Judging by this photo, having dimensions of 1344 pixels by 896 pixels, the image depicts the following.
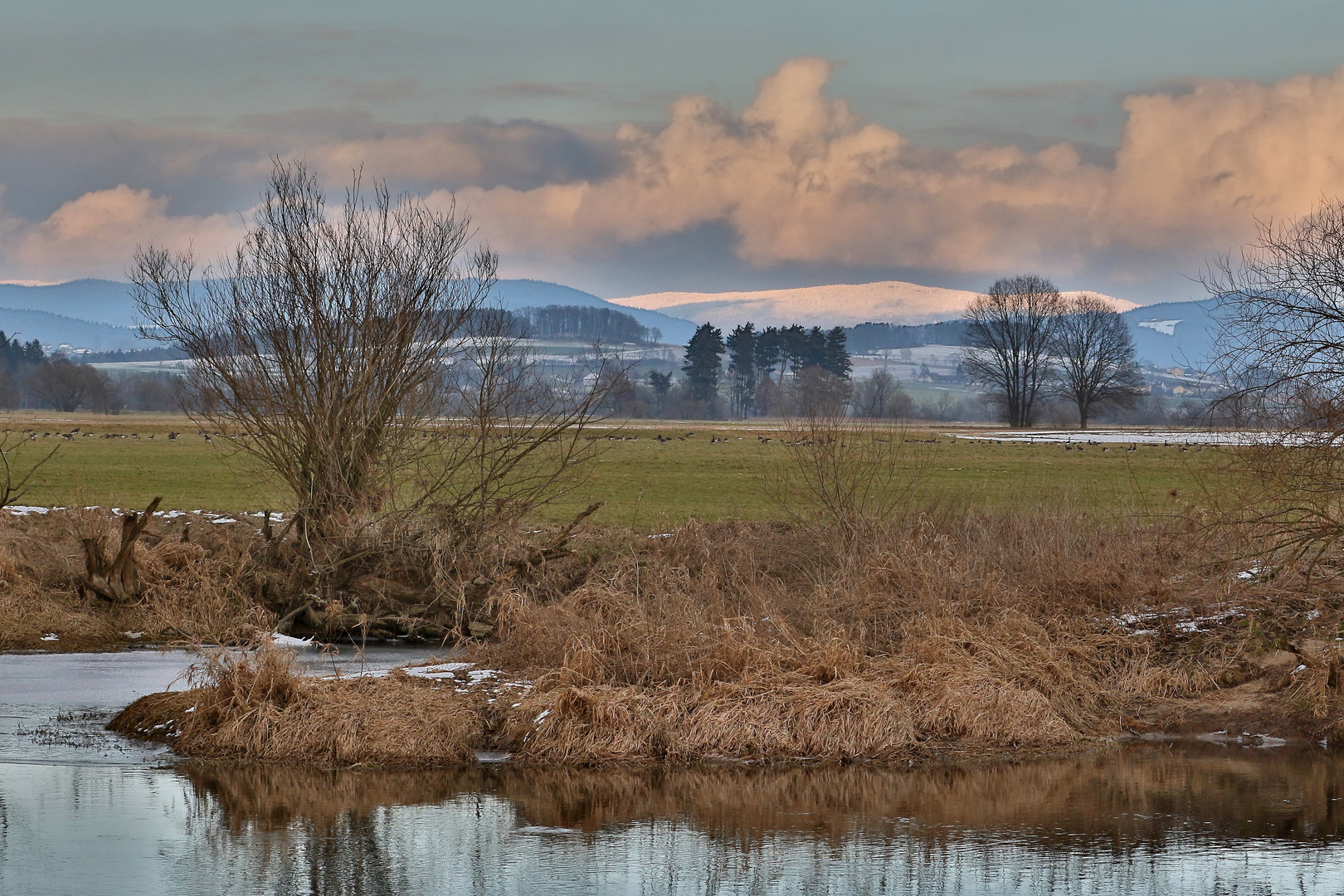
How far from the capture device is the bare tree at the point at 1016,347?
115625mm

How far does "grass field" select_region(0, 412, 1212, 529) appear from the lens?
31672 mm

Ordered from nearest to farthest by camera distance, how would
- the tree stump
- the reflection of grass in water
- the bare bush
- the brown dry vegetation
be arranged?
the reflection of grass in water < the brown dry vegetation < the bare bush < the tree stump

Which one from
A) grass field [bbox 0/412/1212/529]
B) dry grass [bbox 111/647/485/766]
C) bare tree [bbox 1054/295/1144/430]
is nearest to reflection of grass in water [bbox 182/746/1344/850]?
dry grass [bbox 111/647/485/766]

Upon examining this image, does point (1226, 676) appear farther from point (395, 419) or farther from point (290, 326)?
point (290, 326)

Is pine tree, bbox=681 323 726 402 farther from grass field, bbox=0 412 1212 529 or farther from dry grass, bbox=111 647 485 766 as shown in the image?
dry grass, bbox=111 647 485 766

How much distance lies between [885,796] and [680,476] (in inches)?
1439

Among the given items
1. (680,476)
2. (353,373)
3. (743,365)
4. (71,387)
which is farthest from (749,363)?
(353,373)

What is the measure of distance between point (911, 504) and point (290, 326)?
11399mm

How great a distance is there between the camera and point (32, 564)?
73.4ft

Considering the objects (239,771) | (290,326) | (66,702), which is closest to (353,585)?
(290,326)

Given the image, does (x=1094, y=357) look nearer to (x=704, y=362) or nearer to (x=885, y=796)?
(x=704, y=362)

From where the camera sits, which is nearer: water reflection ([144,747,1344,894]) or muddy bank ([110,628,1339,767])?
water reflection ([144,747,1344,894])

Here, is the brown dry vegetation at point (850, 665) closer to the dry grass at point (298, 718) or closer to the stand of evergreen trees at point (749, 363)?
the dry grass at point (298, 718)

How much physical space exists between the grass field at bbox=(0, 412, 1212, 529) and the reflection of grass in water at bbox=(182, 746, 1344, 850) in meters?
7.81
